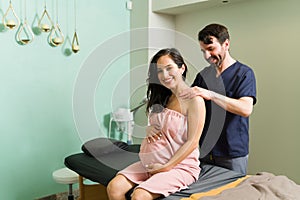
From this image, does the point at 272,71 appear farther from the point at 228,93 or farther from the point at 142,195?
the point at 142,195

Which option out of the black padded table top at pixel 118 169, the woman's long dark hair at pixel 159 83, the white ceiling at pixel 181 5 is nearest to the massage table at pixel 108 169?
the black padded table top at pixel 118 169

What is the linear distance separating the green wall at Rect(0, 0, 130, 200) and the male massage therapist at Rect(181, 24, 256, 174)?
4.64 ft

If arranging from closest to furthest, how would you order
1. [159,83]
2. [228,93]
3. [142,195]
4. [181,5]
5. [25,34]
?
[142,195] → [159,83] → [228,93] → [25,34] → [181,5]

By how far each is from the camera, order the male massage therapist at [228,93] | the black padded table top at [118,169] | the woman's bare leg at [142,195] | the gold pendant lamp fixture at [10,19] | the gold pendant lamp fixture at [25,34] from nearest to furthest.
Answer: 1. the woman's bare leg at [142,195]
2. the black padded table top at [118,169]
3. the male massage therapist at [228,93]
4. the gold pendant lamp fixture at [10,19]
5. the gold pendant lamp fixture at [25,34]

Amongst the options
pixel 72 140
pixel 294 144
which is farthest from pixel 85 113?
pixel 294 144

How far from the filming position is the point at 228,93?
1840mm

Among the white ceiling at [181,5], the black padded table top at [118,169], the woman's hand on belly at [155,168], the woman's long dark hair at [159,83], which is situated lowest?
the black padded table top at [118,169]

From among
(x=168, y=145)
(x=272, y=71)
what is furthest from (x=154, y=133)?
(x=272, y=71)

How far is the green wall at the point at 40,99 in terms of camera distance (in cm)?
248

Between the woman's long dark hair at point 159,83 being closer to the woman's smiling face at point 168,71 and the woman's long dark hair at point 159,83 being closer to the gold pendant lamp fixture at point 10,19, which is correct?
the woman's smiling face at point 168,71

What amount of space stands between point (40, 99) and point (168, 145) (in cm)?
151

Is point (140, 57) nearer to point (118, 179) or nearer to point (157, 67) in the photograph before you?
point (157, 67)

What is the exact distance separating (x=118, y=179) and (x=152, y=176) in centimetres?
19

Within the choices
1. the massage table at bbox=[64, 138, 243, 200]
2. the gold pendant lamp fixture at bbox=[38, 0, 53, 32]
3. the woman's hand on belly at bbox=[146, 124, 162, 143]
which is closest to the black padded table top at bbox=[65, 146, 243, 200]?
the massage table at bbox=[64, 138, 243, 200]
